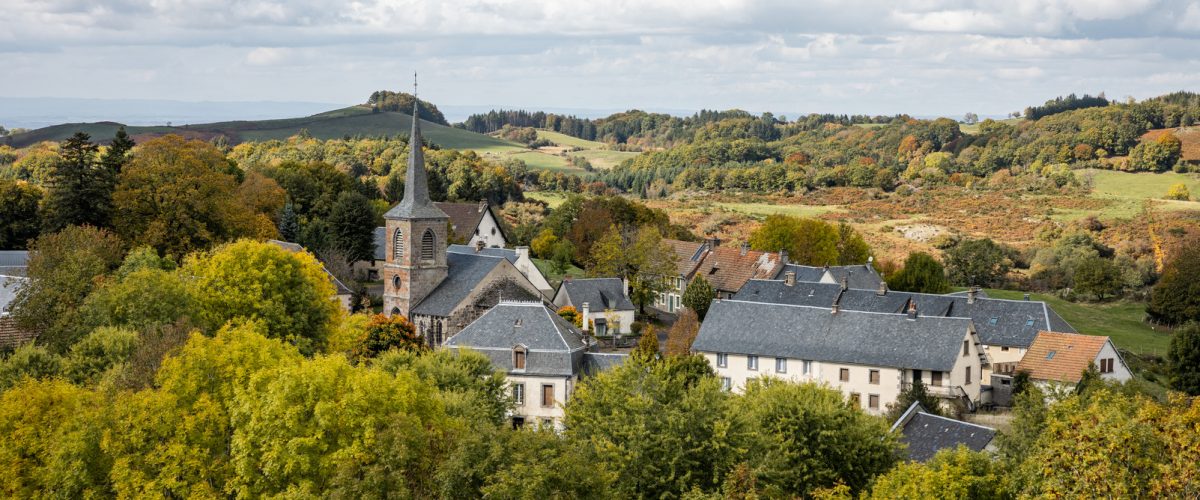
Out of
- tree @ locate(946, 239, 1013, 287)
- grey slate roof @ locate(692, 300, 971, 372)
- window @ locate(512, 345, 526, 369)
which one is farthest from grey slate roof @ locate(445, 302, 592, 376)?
tree @ locate(946, 239, 1013, 287)

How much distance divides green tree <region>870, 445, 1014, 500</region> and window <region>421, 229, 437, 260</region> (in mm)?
37092

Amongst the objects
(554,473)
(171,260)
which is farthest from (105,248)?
(554,473)

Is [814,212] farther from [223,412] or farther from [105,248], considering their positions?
[223,412]

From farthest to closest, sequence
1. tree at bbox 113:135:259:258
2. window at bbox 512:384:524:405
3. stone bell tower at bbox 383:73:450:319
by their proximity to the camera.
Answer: stone bell tower at bbox 383:73:450:319 → tree at bbox 113:135:259:258 → window at bbox 512:384:524:405

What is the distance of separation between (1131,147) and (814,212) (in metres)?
57.3

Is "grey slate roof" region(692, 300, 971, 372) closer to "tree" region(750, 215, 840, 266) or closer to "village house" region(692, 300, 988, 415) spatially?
"village house" region(692, 300, 988, 415)

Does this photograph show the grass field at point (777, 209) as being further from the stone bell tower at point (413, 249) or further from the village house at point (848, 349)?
the village house at point (848, 349)

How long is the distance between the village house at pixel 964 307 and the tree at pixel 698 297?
3.48m

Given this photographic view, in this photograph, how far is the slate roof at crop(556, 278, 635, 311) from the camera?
2761 inches

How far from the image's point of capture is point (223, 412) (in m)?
33.7

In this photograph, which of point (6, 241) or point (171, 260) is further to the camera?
point (6, 241)

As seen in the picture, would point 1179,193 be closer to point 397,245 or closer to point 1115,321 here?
point 1115,321

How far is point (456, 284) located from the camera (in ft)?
207

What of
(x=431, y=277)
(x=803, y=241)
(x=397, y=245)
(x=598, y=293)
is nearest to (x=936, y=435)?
(x=431, y=277)
